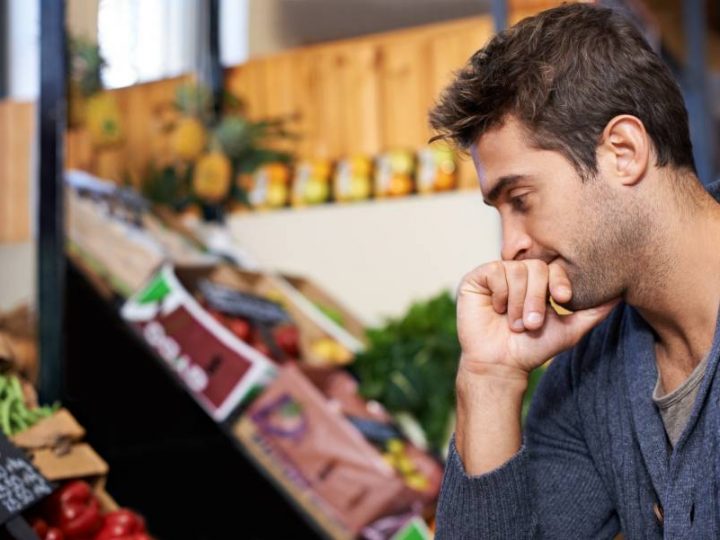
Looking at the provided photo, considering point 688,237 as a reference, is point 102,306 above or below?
below

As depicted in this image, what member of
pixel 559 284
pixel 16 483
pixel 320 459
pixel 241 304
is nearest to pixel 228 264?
pixel 241 304

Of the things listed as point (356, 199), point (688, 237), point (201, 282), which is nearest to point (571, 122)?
point (688, 237)

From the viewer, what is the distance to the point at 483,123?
1436 mm

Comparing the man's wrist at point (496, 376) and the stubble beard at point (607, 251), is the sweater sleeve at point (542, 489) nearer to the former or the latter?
the man's wrist at point (496, 376)

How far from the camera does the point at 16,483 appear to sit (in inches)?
61.1

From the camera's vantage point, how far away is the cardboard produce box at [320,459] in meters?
2.88

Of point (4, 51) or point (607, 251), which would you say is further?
point (4, 51)

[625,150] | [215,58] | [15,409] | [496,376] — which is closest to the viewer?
[625,150]

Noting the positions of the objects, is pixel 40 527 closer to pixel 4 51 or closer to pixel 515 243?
pixel 515 243

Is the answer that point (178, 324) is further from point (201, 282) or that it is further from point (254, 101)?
point (254, 101)

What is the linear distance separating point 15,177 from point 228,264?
112 cm

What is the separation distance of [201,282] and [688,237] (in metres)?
2.31

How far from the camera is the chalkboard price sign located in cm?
151

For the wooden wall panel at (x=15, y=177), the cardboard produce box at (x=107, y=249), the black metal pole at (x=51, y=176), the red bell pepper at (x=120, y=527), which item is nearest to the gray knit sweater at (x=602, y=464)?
the red bell pepper at (x=120, y=527)
